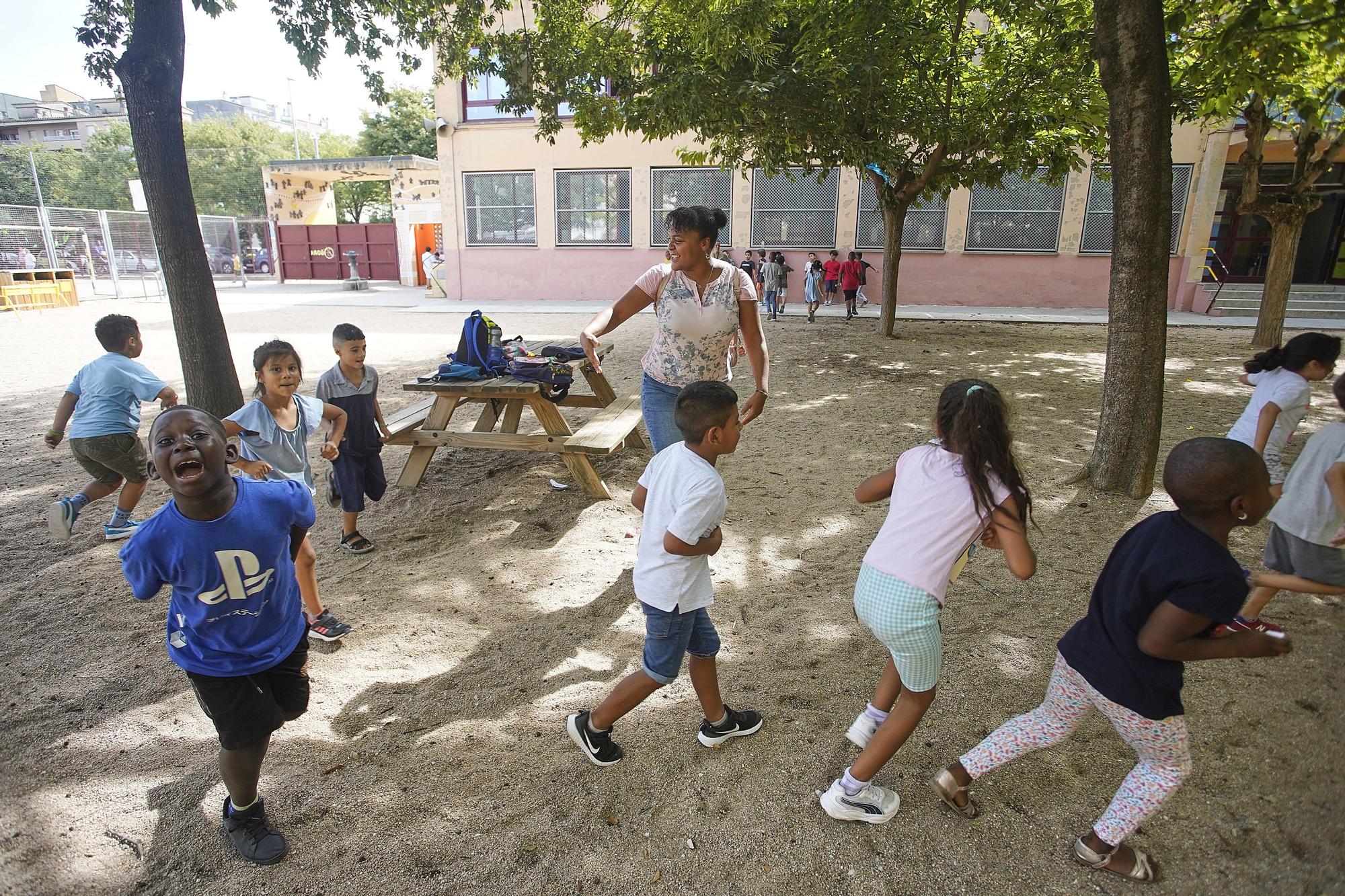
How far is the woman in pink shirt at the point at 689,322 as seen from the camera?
10.8 feet

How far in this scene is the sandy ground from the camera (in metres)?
2.09

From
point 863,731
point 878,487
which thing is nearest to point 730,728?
point 863,731

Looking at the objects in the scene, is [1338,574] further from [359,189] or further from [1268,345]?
[359,189]

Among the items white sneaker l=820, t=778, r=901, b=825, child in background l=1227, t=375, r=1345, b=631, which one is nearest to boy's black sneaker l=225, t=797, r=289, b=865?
white sneaker l=820, t=778, r=901, b=825

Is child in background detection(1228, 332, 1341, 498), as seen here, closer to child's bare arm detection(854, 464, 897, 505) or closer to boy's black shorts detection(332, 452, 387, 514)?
child's bare arm detection(854, 464, 897, 505)

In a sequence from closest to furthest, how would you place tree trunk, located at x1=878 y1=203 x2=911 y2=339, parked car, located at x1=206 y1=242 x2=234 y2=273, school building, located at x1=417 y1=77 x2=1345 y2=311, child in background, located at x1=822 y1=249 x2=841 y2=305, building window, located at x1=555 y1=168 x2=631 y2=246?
1. tree trunk, located at x1=878 y1=203 x2=911 y2=339
2. child in background, located at x1=822 y1=249 x2=841 y2=305
3. school building, located at x1=417 y1=77 x2=1345 y2=311
4. building window, located at x1=555 y1=168 x2=631 y2=246
5. parked car, located at x1=206 y1=242 x2=234 y2=273

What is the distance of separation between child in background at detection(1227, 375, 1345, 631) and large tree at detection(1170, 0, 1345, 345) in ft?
7.65

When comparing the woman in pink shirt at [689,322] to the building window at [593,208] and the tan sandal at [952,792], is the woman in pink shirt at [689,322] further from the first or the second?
the building window at [593,208]

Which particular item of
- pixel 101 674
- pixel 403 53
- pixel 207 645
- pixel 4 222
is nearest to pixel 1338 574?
pixel 207 645

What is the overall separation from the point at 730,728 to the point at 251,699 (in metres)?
1.51

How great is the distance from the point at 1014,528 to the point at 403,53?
8.50 m

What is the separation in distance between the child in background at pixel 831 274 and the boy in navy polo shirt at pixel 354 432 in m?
12.6

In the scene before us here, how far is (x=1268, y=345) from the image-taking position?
34.7 ft

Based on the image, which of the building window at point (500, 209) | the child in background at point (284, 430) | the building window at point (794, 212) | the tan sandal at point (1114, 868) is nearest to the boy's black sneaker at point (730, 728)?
the tan sandal at point (1114, 868)
